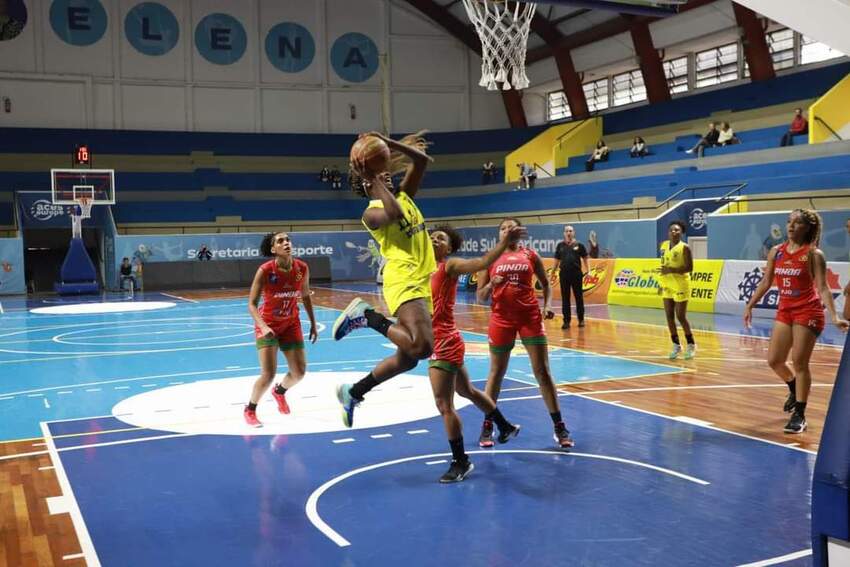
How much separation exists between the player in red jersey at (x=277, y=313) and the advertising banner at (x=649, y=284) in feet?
39.4

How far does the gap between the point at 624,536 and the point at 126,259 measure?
28.0 m

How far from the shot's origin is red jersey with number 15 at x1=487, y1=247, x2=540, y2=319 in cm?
700

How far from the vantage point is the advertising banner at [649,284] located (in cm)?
1872

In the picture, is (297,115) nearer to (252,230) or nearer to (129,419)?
(252,230)

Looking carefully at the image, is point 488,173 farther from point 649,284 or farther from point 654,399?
point 654,399

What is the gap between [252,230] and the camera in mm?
37500

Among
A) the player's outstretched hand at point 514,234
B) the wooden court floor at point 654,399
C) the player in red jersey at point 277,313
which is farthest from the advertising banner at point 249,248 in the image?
the player's outstretched hand at point 514,234

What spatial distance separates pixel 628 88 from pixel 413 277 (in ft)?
108

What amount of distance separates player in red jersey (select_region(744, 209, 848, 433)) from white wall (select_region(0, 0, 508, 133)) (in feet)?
106

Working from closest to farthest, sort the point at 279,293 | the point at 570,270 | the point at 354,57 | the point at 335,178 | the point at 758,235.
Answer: the point at 279,293, the point at 570,270, the point at 758,235, the point at 335,178, the point at 354,57

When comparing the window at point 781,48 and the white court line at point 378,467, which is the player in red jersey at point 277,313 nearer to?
the white court line at point 378,467

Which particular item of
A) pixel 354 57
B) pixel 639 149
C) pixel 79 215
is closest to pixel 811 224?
pixel 639 149

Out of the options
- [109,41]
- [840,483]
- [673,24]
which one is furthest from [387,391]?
[109,41]

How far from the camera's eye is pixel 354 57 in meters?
40.2
